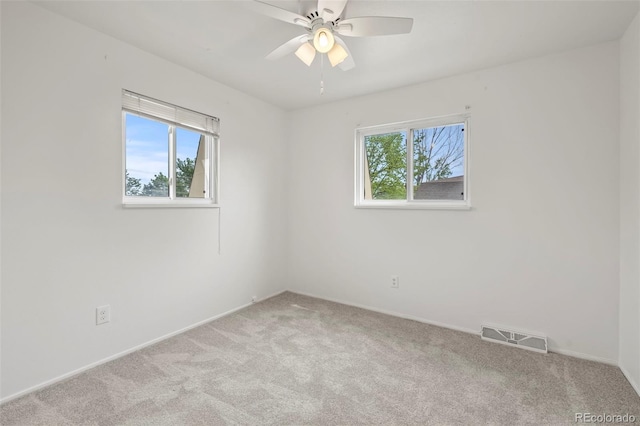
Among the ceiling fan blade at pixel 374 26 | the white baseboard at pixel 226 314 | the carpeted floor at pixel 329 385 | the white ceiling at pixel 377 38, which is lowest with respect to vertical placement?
the carpeted floor at pixel 329 385

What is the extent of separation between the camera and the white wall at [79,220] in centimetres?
179

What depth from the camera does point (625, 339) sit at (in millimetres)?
2098

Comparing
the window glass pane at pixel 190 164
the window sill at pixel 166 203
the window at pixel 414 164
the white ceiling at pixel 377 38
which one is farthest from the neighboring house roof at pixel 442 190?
the window glass pane at pixel 190 164

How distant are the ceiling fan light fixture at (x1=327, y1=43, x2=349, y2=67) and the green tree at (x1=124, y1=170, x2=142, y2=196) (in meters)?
1.81

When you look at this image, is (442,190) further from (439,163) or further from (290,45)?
(290,45)

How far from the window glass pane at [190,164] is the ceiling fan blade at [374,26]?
1.78 m

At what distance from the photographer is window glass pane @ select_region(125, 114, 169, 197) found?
240cm

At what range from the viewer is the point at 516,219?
2.55 meters

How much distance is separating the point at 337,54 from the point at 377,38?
459mm

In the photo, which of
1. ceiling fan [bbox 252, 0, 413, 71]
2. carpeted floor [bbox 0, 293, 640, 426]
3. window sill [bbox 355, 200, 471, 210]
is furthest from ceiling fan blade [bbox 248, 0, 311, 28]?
carpeted floor [bbox 0, 293, 640, 426]

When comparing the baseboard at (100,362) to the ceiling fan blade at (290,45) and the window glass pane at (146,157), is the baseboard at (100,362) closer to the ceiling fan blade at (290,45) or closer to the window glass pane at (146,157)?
the window glass pane at (146,157)

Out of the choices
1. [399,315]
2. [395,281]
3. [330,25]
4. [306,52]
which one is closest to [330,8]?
[330,25]

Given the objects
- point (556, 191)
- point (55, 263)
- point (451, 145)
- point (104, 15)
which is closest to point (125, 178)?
point (55, 263)

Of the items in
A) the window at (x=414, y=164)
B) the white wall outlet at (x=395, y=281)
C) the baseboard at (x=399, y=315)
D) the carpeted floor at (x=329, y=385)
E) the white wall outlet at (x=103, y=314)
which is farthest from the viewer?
the white wall outlet at (x=395, y=281)
